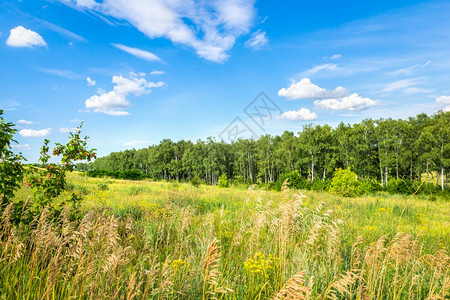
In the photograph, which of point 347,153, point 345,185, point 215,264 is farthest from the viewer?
point 347,153

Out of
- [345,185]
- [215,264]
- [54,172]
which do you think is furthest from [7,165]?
[345,185]

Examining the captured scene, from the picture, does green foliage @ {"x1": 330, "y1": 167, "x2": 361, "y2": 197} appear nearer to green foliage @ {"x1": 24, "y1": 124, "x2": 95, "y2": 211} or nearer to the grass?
the grass

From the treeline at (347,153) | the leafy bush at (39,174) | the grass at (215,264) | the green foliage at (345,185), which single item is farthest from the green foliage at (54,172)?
the treeline at (347,153)

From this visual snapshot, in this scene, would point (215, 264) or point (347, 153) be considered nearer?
point (215, 264)

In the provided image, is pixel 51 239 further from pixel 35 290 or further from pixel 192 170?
pixel 192 170

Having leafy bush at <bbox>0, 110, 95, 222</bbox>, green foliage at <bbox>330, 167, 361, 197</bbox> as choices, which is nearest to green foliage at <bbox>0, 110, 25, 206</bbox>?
leafy bush at <bbox>0, 110, 95, 222</bbox>

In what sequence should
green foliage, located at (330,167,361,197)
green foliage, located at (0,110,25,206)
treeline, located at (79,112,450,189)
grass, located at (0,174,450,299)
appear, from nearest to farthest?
grass, located at (0,174,450,299) → green foliage, located at (0,110,25,206) → green foliage, located at (330,167,361,197) → treeline, located at (79,112,450,189)

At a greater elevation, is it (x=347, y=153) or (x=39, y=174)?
(x=347, y=153)

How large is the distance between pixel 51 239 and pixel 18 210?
7.96 feet

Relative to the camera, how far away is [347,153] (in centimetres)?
4528

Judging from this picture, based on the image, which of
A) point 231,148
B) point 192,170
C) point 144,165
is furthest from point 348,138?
point 144,165

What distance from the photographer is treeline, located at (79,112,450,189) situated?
4078cm

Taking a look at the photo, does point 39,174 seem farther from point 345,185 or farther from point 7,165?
point 345,185

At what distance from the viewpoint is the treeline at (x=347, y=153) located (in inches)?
1606
